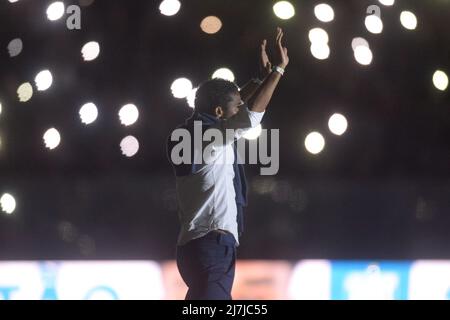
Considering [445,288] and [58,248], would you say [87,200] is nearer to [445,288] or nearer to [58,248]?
[58,248]

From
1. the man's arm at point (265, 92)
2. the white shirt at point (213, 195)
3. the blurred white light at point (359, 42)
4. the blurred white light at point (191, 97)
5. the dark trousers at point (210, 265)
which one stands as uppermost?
the blurred white light at point (359, 42)

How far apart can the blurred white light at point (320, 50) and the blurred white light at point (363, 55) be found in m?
0.13

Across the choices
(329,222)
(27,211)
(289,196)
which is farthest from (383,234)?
(27,211)

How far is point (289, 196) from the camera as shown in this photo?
9.10 ft

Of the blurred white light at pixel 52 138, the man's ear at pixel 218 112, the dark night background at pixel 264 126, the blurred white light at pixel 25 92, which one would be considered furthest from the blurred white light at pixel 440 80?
the blurred white light at pixel 25 92

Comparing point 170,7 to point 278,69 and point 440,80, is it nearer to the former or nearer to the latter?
point 278,69

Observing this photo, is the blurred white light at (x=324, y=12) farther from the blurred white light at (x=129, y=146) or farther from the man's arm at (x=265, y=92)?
the blurred white light at (x=129, y=146)

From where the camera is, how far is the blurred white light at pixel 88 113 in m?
2.87

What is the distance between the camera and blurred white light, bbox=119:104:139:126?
2.87m

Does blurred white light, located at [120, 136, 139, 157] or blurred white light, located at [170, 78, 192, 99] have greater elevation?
blurred white light, located at [170, 78, 192, 99]

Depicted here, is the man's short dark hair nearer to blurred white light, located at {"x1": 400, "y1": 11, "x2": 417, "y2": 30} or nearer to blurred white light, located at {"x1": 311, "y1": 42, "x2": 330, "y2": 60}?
blurred white light, located at {"x1": 311, "y1": 42, "x2": 330, "y2": 60}

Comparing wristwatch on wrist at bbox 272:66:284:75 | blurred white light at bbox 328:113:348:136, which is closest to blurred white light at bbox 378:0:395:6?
blurred white light at bbox 328:113:348:136

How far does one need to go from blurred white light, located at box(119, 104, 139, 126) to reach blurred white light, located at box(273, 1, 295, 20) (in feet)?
2.46

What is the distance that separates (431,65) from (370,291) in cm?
107
